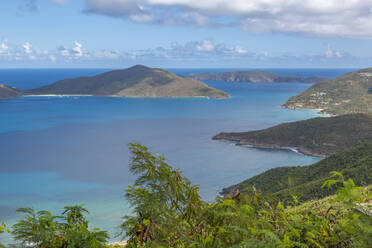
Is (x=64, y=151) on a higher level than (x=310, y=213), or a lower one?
lower

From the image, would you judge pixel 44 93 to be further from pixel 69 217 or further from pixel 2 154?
pixel 69 217

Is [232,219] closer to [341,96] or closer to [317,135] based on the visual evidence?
[317,135]

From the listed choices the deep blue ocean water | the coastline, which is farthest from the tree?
the coastline

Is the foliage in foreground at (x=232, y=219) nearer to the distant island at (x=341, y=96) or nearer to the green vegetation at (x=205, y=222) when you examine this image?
the green vegetation at (x=205, y=222)

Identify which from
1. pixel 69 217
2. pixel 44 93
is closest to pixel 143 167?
pixel 69 217

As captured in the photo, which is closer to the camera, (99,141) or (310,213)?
(310,213)

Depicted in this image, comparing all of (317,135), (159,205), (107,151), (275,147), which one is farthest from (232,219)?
(317,135)

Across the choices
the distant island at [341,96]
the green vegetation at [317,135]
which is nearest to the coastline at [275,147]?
the green vegetation at [317,135]
